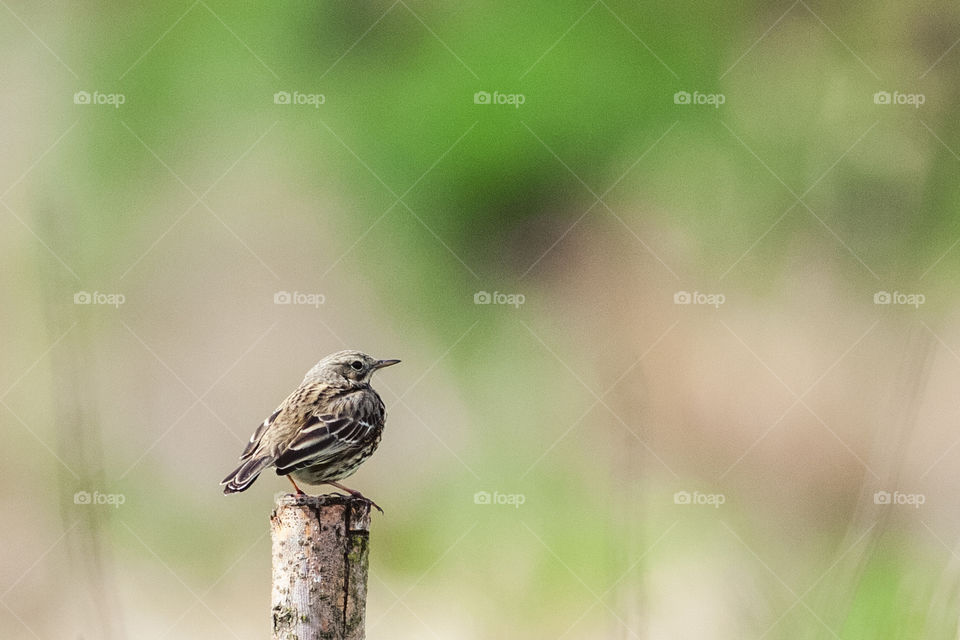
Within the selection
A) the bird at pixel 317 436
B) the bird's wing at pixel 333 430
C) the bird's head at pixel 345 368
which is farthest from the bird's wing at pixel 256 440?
the bird's head at pixel 345 368

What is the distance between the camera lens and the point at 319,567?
175 inches

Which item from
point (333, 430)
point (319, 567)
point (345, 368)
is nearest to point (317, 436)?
point (333, 430)

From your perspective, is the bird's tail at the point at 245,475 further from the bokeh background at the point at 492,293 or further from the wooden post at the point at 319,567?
the bokeh background at the point at 492,293

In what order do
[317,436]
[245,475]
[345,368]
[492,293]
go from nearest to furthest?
[245,475] → [317,436] → [345,368] → [492,293]

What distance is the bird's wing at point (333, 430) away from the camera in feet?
18.2

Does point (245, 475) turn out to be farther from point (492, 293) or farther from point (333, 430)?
point (492, 293)

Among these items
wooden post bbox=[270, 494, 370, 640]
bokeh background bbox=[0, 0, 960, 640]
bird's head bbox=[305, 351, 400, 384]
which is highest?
bokeh background bbox=[0, 0, 960, 640]

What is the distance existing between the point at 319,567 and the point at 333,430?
56.7 inches

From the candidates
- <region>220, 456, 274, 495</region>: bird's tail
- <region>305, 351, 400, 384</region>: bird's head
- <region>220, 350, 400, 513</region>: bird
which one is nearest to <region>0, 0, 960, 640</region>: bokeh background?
<region>305, 351, 400, 384</region>: bird's head

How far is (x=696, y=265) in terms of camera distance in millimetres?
12930

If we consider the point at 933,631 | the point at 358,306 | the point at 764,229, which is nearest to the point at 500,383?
the point at 358,306

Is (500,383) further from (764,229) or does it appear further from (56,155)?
(56,155)

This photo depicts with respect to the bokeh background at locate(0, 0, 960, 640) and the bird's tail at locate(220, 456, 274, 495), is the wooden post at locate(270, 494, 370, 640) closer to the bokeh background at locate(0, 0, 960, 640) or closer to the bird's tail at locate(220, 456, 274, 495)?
the bird's tail at locate(220, 456, 274, 495)

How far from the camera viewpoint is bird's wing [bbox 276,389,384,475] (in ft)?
18.2
